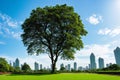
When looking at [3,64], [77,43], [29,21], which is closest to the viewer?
[77,43]

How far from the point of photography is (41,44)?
46469mm

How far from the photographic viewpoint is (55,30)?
4388 cm

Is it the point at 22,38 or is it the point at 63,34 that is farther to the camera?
the point at 22,38

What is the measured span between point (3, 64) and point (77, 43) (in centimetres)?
6460

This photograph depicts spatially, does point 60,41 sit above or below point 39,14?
below

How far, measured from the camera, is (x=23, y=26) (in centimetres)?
4641

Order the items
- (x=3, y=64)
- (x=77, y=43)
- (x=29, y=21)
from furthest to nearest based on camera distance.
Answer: (x=3, y=64) < (x=29, y=21) < (x=77, y=43)

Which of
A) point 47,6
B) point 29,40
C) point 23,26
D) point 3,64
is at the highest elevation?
point 47,6

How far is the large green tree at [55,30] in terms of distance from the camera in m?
43.0

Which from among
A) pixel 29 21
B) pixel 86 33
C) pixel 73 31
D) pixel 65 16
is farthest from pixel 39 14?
pixel 86 33

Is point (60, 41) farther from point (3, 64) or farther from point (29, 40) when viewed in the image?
point (3, 64)

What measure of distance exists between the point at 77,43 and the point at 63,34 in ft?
13.0

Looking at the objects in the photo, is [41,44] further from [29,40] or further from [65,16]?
[65,16]

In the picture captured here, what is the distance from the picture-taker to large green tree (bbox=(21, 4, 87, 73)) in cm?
4300
